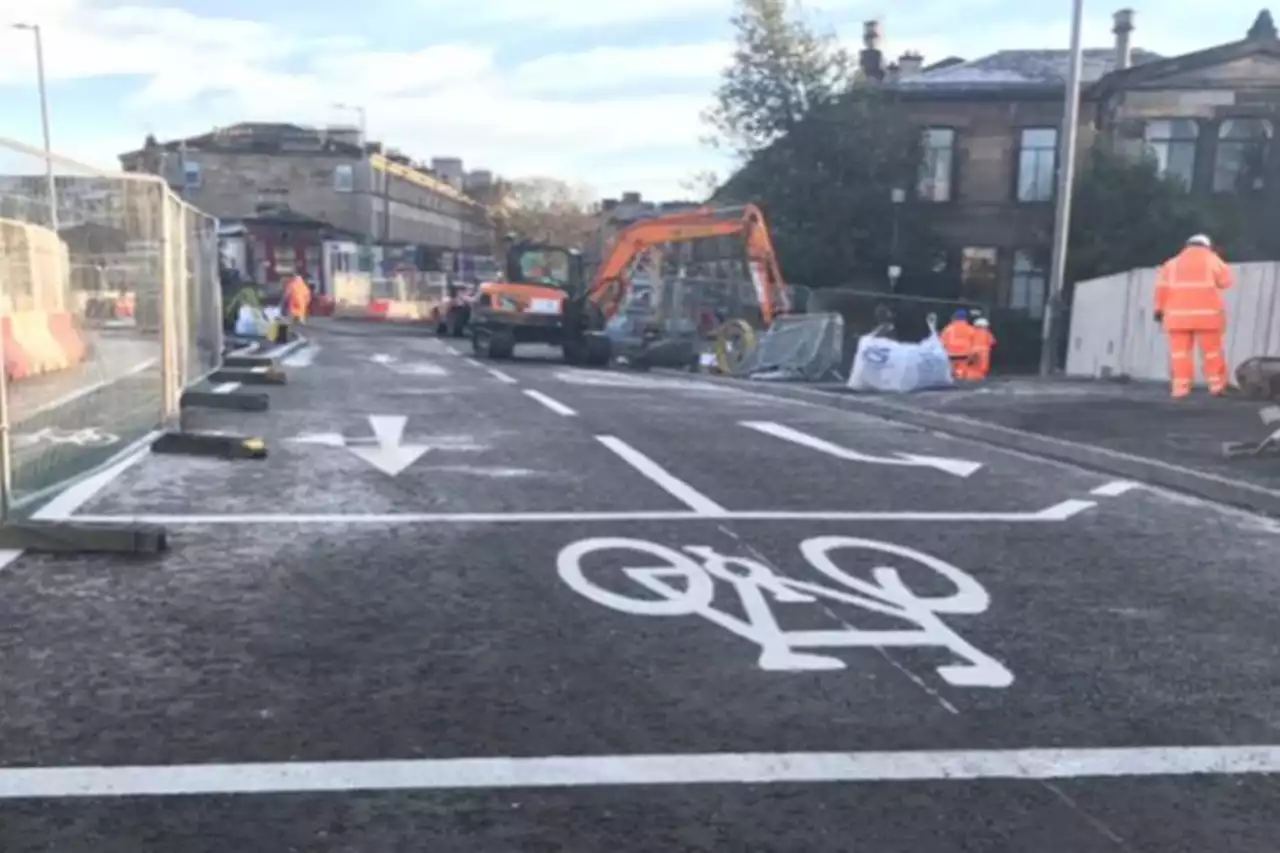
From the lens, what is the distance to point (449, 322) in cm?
4144

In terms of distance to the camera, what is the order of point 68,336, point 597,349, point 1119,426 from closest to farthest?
point 68,336, point 1119,426, point 597,349

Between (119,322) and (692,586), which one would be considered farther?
(119,322)

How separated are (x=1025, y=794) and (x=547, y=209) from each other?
10238 cm

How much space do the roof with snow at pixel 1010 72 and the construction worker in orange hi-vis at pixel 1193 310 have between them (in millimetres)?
28016

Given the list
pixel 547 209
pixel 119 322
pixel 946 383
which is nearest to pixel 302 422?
pixel 119 322

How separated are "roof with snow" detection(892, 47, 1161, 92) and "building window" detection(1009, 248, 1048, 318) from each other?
18.4 ft

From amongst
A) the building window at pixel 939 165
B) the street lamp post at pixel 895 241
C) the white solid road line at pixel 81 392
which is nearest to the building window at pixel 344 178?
the building window at pixel 939 165

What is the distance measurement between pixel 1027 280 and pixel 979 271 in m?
1.63

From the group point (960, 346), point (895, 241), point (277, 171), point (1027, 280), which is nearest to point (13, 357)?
point (960, 346)

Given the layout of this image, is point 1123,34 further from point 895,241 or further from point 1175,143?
point 895,241

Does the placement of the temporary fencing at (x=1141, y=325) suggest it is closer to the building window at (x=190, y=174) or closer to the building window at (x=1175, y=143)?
the building window at (x=1175, y=143)

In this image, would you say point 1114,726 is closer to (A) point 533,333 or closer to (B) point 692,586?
(B) point 692,586

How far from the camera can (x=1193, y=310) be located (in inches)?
563

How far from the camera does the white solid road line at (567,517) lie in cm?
692
